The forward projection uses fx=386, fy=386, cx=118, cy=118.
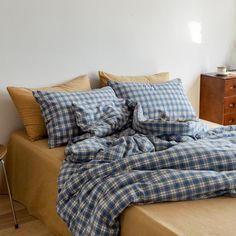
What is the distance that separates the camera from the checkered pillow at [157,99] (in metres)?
2.75

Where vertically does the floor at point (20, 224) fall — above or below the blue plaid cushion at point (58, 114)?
below

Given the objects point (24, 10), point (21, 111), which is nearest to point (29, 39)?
point (24, 10)

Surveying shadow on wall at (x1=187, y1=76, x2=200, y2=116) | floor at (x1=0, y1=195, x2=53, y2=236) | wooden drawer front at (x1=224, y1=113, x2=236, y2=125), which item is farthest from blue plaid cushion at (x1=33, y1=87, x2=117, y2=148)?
wooden drawer front at (x1=224, y1=113, x2=236, y2=125)

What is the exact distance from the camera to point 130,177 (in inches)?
68.7

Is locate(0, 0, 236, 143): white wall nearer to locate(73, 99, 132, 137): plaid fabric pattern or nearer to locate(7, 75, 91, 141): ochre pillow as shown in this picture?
locate(7, 75, 91, 141): ochre pillow

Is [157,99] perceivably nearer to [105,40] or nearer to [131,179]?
[105,40]

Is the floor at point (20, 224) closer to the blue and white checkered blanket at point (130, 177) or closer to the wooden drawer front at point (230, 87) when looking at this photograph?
the blue and white checkered blanket at point (130, 177)

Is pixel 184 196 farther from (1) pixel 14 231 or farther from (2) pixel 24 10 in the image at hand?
(2) pixel 24 10

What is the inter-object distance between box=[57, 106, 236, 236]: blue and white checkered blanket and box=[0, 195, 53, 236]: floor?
0.49 metres

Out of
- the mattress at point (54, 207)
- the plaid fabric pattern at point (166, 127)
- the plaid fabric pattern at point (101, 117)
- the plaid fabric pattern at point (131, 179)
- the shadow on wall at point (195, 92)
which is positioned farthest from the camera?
the shadow on wall at point (195, 92)

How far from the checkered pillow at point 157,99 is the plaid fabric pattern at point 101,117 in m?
0.18

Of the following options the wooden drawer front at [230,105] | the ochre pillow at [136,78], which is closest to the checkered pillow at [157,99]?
the ochre pillow at [136,78]

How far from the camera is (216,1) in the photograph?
11.8 feet

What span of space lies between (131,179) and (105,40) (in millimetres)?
1550
